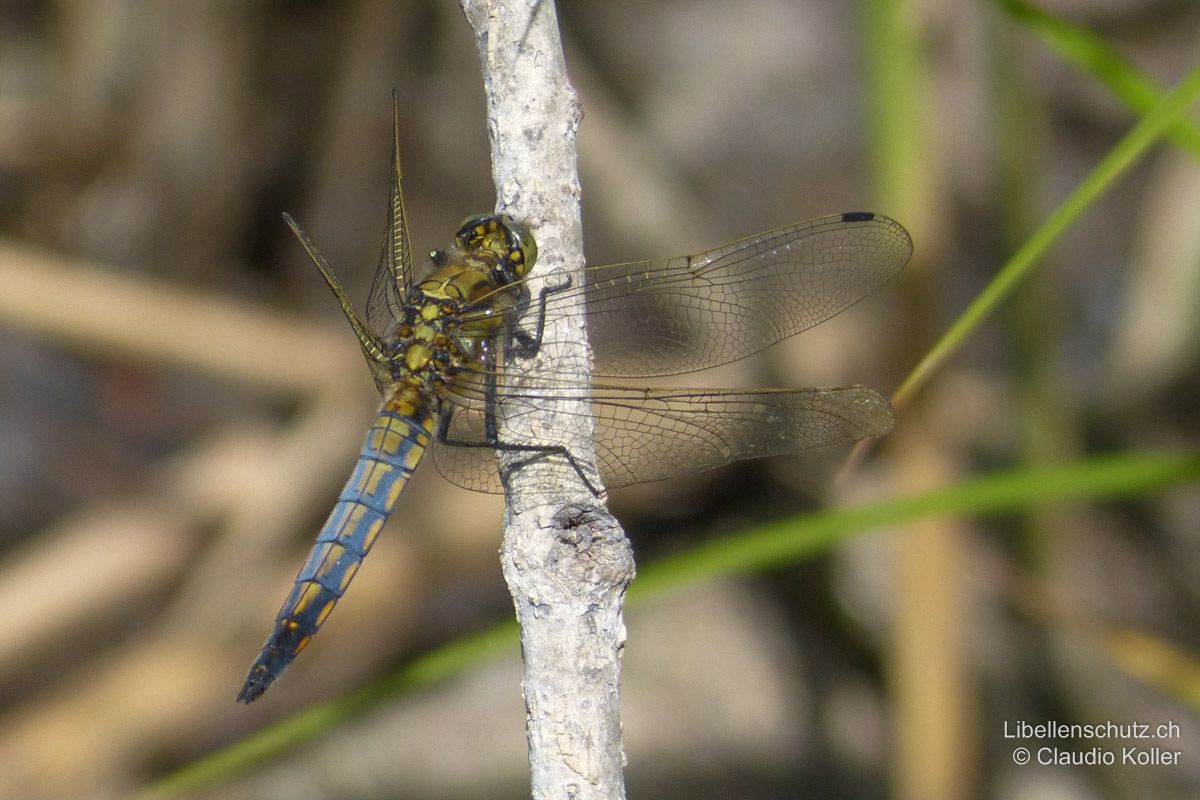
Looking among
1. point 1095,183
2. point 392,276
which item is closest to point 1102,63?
point 1095,183

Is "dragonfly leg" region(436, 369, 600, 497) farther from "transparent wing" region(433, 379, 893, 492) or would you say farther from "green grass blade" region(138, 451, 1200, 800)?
"green grass blade" region(138, 451, 1200, 800)

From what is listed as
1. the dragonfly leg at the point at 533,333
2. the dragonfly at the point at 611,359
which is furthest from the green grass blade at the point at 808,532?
the dragonfly leg at the point at 533,333

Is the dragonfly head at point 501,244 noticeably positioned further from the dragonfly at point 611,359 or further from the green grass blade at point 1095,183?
the green grass blade at point 1095,183

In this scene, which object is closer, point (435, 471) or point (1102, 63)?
point (1102, 63)

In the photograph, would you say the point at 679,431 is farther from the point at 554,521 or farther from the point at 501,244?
the point at 554,521

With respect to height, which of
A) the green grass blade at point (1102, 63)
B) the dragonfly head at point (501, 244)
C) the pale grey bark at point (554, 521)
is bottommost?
the pale grey bark at point (554, 521)
